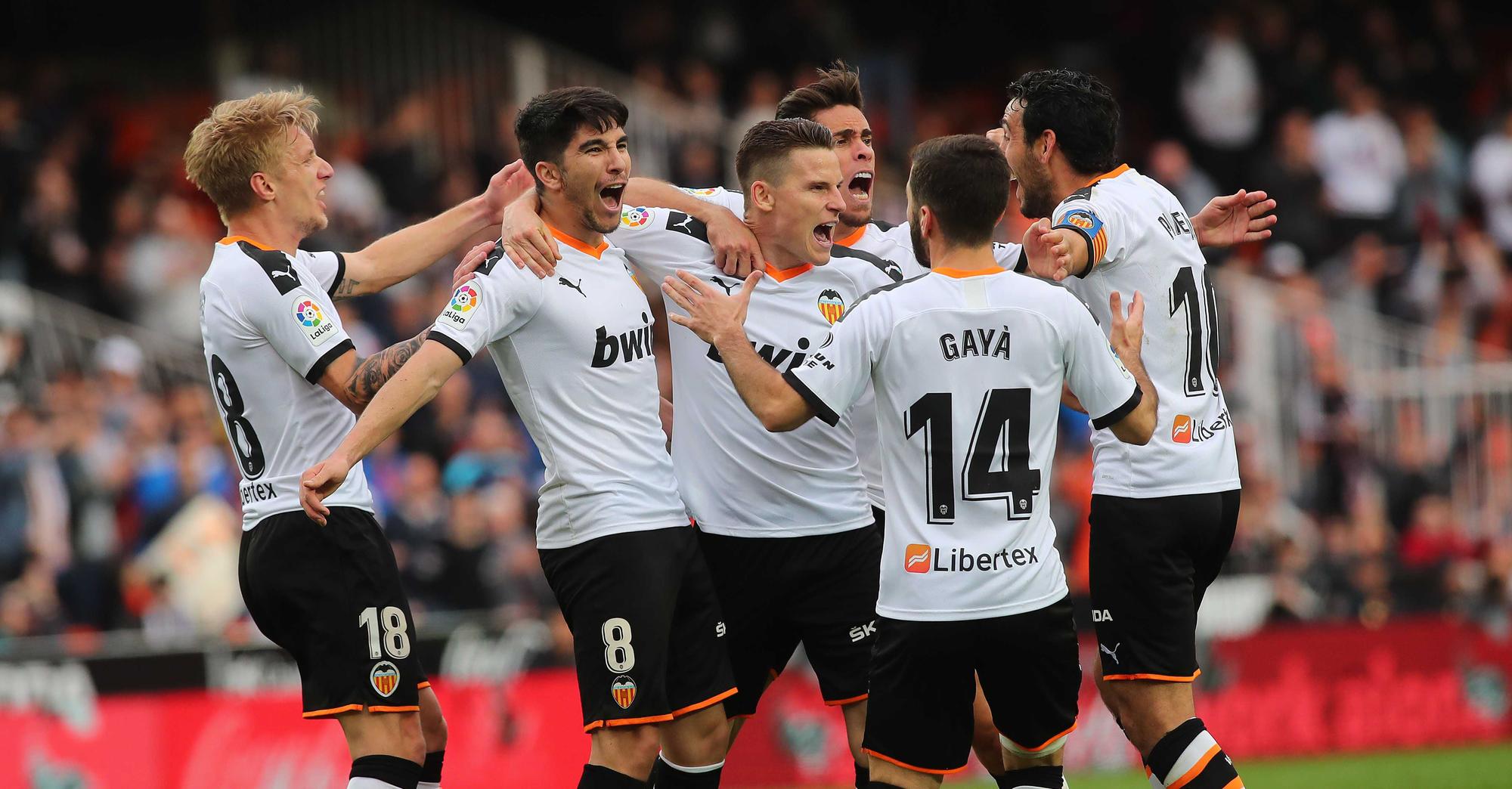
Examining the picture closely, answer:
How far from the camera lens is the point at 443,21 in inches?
715

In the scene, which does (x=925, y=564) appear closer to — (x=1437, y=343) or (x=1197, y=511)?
(x=1197, y=511)

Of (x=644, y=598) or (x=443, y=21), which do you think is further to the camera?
(x=443, y=21)

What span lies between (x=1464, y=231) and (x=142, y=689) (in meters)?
13.7

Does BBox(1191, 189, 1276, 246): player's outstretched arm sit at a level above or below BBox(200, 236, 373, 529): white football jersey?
above

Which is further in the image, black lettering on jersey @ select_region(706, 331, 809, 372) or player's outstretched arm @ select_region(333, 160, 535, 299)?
player's outstretched arm @ select_region(333, 160, 535, 299)

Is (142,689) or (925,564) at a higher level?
(925,564)

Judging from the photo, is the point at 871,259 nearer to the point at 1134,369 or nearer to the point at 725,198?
the point at 725,198

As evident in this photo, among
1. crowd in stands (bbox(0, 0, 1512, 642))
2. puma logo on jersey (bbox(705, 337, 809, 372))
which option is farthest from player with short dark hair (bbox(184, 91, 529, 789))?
crowd in stands (bbox(0, 0, 1512, 642))

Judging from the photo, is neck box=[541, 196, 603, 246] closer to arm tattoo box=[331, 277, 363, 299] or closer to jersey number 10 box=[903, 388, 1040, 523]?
arm tattoo box=[331, 277, 363, 299]

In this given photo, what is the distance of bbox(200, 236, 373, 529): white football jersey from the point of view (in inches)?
260

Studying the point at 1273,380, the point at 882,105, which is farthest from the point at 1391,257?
the point at 882,105

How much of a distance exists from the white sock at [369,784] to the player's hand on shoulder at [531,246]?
192 cm

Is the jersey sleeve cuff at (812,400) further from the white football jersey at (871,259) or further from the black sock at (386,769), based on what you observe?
the black sock at (386,769)

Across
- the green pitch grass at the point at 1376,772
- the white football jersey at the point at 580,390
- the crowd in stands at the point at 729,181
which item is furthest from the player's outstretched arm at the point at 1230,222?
the crowd in stands at the point at 729,181
